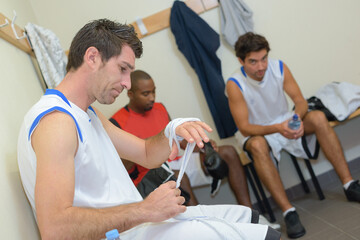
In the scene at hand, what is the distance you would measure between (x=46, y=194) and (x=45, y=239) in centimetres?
12

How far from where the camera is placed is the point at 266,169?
2.91 meters

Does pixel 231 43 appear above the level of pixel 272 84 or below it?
above

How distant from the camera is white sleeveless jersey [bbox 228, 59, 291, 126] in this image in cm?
321

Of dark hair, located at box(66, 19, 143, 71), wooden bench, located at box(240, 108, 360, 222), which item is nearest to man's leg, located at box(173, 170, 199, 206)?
wooden bench, located at box(240, 108, 360, 222)

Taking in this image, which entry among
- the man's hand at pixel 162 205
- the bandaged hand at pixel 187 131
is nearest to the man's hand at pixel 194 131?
the bandaged hand at pixel 187 131

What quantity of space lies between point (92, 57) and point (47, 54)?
118 cm

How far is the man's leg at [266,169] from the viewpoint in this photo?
9.37 ft

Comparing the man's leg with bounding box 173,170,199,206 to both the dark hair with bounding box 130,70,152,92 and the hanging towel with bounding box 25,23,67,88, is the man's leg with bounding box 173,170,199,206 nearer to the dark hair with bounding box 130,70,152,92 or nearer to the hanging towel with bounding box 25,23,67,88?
the dark hair with bounding box 130,70,152,92

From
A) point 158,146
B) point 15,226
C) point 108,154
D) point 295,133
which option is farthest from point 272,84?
point 15,226

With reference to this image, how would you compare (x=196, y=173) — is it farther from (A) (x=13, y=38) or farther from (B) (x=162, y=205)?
(B) (x=162, y=205)

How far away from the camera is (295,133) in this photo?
292 centimetres

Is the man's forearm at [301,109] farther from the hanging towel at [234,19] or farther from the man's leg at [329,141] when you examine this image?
the hanging towel at [234,19]

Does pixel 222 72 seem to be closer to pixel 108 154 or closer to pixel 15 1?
pixel 15 1

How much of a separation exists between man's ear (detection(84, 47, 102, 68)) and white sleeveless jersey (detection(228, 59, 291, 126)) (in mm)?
1874
